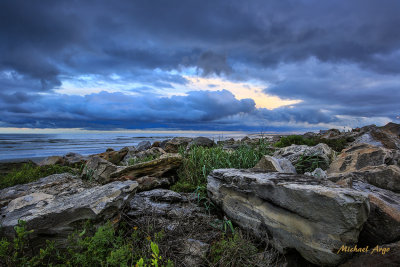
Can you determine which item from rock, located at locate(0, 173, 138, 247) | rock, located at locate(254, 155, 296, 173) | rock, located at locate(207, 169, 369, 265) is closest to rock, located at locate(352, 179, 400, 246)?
rock, located at locate(207, 169, 369, 265)

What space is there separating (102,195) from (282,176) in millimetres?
3166

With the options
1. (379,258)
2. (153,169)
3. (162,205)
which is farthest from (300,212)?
(153,169)

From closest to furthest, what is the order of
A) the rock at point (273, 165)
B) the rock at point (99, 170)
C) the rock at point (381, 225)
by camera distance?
the rock at point (381, 225)
the rock at point (273, 165)
the rock at point (99, 170)

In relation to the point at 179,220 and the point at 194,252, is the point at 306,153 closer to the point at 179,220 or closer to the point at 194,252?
the point at 179,220

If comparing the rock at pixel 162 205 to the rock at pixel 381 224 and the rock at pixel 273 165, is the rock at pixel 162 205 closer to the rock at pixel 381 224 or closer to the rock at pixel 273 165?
the rock at pixel 273 165

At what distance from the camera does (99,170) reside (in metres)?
7.31

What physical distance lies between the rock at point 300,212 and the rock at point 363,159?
3.00 meters

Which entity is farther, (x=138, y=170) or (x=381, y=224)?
(x=138, y=170)

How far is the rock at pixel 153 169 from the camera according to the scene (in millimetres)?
6887

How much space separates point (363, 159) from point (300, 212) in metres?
4.08

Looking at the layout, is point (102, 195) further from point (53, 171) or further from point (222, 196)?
point (53, 171)

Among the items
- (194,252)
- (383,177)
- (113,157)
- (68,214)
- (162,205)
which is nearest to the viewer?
(194,252)

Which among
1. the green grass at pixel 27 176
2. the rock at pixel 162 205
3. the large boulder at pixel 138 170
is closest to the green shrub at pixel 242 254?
the rock at pixel 162 205

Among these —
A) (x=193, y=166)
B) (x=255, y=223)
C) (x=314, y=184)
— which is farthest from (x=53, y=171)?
(x=314, y=184)
